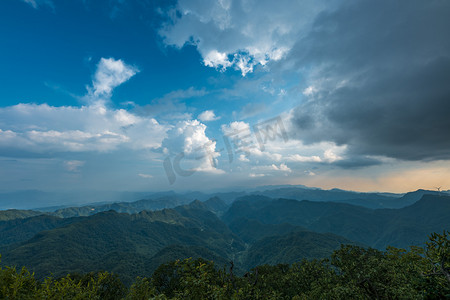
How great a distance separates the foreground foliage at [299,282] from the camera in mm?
13734

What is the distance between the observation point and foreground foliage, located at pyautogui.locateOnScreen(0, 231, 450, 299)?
13734 millimetres

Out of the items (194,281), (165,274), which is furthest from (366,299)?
(165,274)

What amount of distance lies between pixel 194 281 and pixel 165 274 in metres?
51.8

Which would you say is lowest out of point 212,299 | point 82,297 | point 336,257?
point 336,257

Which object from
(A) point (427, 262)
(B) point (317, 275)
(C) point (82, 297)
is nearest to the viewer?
(A) point (427, 262)

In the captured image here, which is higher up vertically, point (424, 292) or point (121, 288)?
point (424, 292)

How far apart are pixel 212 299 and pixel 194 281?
2858 millimetres

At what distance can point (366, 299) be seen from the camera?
17172mm

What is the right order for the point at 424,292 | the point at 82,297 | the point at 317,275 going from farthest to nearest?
the point at 317,275
the point at 82,297
the point at 424,292

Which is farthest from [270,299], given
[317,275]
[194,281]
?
[317,275]

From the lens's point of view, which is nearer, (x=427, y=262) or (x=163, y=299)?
(x=163, y=299)

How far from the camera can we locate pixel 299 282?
4884 cm

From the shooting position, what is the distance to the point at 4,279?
1652 centimetres

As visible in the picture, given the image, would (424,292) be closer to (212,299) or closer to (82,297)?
Result: (212,299)
